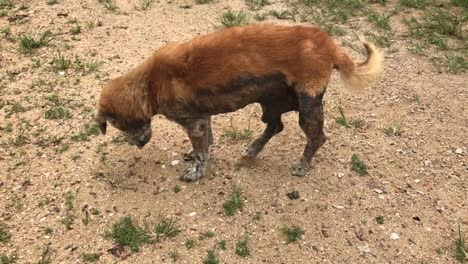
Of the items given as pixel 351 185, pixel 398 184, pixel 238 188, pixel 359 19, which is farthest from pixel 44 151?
pixel 359 19

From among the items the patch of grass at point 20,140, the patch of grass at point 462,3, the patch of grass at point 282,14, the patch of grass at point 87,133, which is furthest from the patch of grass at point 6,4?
the patch of grass at point 462,3

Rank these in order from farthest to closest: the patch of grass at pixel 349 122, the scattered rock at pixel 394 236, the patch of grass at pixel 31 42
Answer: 1. the patch of grass at pixel 31 42
2. the patch of grass at pixel 349 122
3. the scattered rock at pixel 394 236

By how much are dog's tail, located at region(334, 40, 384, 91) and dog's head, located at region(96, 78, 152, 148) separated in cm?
172

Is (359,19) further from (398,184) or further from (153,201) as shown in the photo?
(153,201)

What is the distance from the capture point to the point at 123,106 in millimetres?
4535

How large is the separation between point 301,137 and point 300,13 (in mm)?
2941

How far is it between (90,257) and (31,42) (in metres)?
3.76

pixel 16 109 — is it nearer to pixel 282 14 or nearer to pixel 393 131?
pixel 282 14

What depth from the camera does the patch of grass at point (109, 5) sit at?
770 centimetres

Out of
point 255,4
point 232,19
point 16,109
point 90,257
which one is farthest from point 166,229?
point 255,4

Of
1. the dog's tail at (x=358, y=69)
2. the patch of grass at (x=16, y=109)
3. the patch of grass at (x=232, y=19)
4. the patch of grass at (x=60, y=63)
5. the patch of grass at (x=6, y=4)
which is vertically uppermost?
the dog's tail at (x=358, y=69)

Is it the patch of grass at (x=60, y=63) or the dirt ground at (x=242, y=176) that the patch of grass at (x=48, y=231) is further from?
the patch of grass at (x=60, y=63)

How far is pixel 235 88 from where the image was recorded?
4355 millimetres

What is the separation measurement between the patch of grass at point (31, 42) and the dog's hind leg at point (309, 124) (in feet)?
12.9
